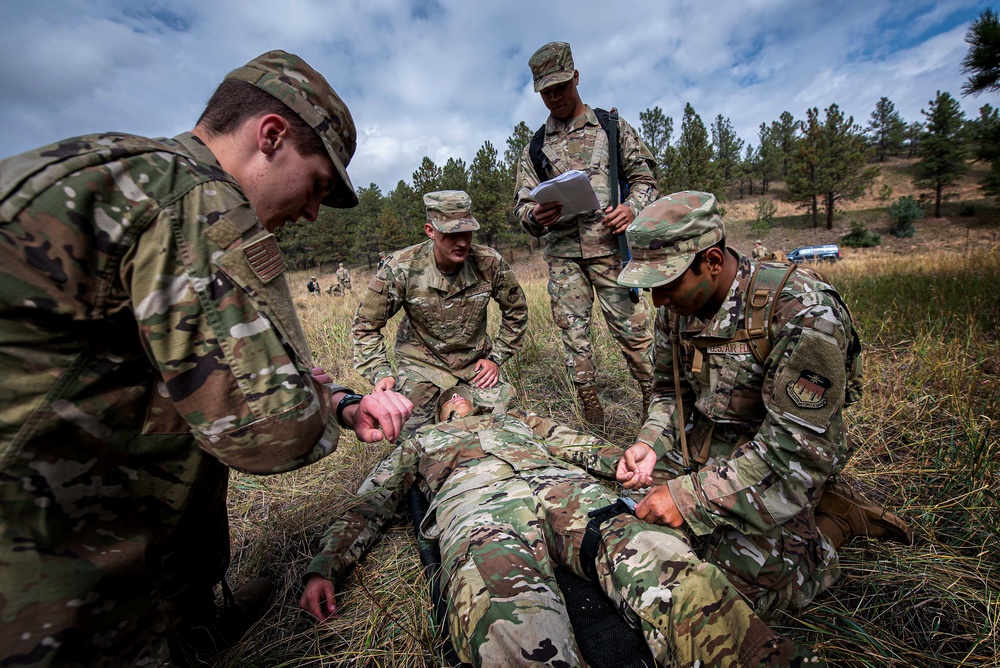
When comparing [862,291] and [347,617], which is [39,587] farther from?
[862,291]

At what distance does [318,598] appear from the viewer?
1984 mm

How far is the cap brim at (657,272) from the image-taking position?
1715 mm

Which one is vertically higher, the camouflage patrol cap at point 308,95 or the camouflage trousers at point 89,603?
the camouflage patrol cap at point 308,95

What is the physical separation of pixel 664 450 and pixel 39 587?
222 centimetres

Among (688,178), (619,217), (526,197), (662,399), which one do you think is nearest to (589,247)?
(619,217)

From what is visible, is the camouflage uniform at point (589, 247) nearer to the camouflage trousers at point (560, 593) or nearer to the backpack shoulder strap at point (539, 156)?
the backpack shoulder strap at point (539, 156)

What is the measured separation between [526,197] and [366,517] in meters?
2.75

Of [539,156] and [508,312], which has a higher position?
[539,156]

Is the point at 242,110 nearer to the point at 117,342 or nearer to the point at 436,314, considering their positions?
the point at 117,342

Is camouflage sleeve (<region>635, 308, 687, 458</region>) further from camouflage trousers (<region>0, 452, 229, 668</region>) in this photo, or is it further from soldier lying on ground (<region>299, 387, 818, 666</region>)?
camouflage trousers (<region>0, 452, 229, 668</region>)

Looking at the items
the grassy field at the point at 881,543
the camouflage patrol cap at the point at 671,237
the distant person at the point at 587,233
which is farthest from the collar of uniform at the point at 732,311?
the distant person at the point at 587,233

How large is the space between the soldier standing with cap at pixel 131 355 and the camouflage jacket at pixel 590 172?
2.63m

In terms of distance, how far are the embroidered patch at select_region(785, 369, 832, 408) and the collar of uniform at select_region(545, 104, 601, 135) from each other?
2.85 metres

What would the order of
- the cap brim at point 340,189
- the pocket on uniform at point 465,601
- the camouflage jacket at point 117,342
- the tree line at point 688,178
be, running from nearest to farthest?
the camouflage jacket at point 117,342, the cap brim at point 340,189, the pocket on uniform at point 465,601, the tree line at point 688,178
